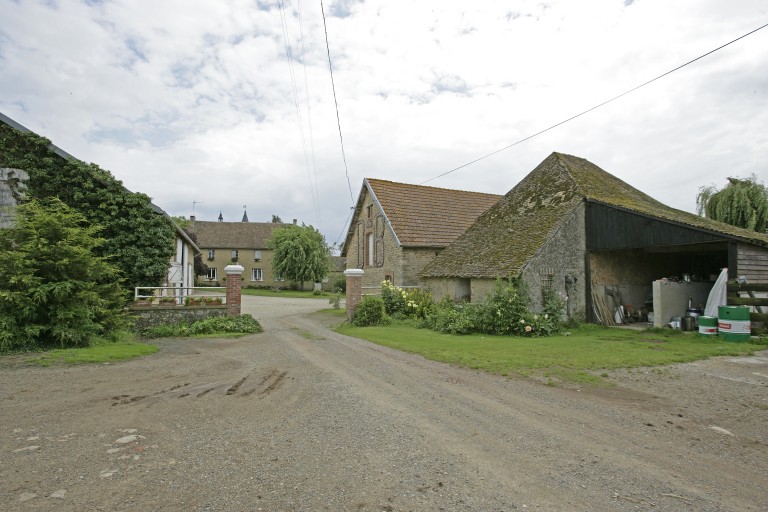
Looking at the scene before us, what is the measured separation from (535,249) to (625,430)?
1185 centimetres

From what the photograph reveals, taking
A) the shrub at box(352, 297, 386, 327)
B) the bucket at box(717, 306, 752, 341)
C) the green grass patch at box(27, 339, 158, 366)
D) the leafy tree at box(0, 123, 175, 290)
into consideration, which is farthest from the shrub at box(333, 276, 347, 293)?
the bucket at box(717, 306, 752, 341)

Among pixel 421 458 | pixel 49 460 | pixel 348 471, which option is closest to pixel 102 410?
pixel 49 460

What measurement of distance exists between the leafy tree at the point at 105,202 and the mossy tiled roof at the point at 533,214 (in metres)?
11.8

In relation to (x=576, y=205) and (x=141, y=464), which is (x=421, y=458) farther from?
(x=576, y=205)

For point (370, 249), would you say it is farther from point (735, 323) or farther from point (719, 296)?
point (735, 323)

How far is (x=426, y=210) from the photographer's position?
26.8 m

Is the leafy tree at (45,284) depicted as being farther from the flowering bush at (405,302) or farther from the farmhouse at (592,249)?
the farmhouse at (592,249)

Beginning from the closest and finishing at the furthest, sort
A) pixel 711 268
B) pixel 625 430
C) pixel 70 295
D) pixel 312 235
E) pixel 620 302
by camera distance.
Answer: pixel 625 430, pixel 70 295, pixel 620 302, pixel 711 268, pixel 312 235

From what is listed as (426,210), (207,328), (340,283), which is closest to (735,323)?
(207,328)

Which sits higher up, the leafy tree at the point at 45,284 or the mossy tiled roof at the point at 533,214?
the mossy tiled roof at the point at 533,214

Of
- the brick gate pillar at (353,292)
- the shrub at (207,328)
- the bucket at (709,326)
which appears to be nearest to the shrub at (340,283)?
the brick gate pillar at (353,292)

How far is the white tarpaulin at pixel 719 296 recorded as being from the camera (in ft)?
43.2

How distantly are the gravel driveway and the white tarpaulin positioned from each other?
6.15 m

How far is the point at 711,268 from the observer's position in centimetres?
1992
